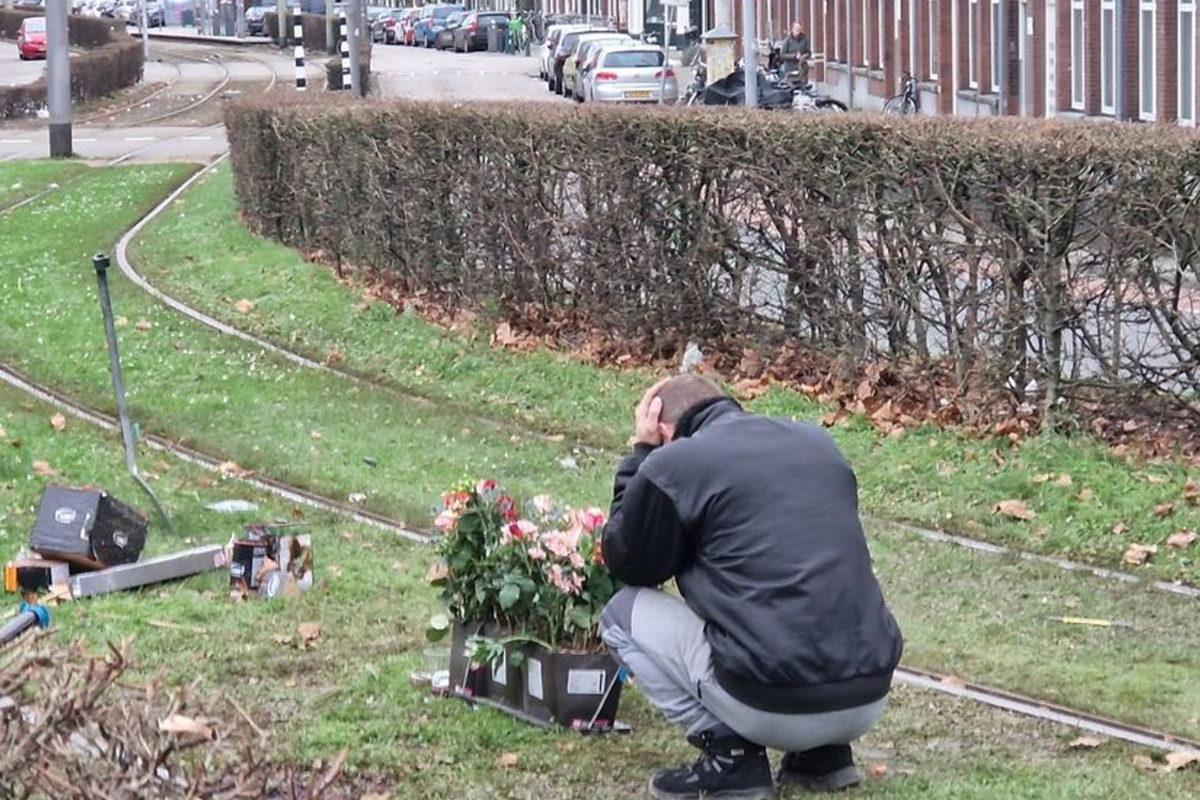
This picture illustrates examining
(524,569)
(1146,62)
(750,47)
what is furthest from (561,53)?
(524,569)

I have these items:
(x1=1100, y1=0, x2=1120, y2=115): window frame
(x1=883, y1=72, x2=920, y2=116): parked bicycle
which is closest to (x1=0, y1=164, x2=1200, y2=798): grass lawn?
(x1=1100, y1=0, x2=1120, y2=115): window frame

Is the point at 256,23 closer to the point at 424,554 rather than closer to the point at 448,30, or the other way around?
the point at 448,30

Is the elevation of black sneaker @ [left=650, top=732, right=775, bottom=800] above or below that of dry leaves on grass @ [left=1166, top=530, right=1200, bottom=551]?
above

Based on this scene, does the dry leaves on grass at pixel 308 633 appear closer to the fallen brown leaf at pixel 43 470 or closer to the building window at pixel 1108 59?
the fallen brown leaf at pixel 43 470

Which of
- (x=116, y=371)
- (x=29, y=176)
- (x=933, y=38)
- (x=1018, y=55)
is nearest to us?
(x=116, y=371)

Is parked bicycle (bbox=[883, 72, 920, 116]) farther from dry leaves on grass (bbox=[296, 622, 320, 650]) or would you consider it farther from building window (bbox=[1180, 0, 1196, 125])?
dry leaves on grass (bbox=[296, 622, 320, 650])

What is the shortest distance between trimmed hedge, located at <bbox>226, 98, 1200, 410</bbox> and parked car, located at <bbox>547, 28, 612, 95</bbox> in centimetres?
4396

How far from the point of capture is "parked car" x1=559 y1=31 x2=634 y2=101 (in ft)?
185

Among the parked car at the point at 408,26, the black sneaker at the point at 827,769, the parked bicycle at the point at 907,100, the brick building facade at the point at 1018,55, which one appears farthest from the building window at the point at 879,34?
the parked car at the point at 408,26

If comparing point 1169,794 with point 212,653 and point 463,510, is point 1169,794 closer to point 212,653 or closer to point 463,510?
point 463,510

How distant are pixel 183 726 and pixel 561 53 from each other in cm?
5935

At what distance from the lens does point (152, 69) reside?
68250 mm

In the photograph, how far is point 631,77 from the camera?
51562mm

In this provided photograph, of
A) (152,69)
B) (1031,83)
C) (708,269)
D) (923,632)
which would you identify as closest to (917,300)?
(708,269)
